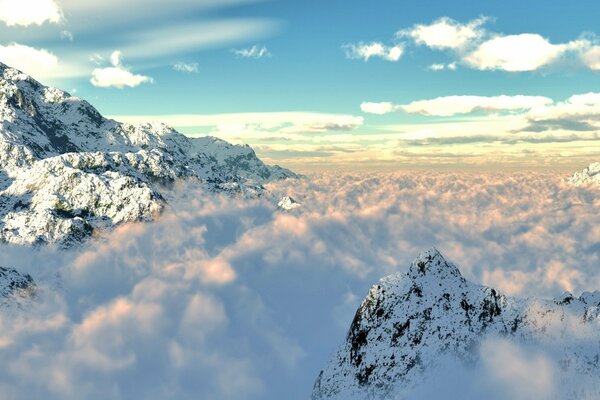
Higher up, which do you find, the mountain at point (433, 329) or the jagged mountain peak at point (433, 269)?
the jagged mountain peak at point (433, 269)

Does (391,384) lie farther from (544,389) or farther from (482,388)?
(544,389)

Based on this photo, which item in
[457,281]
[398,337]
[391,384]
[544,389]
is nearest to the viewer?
→ [544,389]

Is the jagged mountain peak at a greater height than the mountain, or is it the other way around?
the jagged mountain peak

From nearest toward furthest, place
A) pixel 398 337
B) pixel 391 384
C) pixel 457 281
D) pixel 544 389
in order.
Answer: pixel 544 389, pixel 391 384, pixel 398 337, pixel 457 281

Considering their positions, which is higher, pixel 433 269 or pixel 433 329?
pixel 433 269

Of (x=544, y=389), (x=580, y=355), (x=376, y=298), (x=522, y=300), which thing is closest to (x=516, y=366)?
(x=544, y=389)

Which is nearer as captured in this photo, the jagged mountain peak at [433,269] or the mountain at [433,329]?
the mountain at [433,329]

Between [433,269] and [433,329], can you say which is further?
[433,269]

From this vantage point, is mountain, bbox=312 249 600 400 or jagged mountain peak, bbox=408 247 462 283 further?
jagged mountain peak, bbox=408 247 462 283
